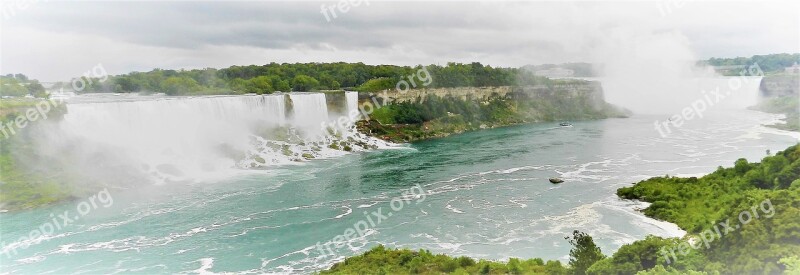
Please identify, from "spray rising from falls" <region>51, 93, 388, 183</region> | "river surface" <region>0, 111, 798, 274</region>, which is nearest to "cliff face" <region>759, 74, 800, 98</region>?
"river surface" <region>0, 111, 798, 274</region>

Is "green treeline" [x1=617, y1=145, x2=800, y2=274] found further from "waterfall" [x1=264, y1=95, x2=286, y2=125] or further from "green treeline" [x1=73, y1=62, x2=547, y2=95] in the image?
"green treeline" [x1=73, y1=62, x2=547, y2=95]

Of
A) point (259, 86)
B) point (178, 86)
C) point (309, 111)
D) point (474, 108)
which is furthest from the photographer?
point (474, 108)

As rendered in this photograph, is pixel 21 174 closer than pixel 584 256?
No

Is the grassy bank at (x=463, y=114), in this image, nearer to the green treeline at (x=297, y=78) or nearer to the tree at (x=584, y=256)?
the green treeline at (x=297, y=78)

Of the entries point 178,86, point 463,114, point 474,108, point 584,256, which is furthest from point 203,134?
point 474,108

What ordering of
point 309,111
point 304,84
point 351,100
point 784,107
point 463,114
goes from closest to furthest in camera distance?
point 309,111 < point 351,100 < point 304,84 < point 463,114 < point 784,107

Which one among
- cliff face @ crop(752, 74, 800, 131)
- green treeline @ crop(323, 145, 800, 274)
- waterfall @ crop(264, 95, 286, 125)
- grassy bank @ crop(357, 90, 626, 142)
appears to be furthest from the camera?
cliff face @ crop(752, 74, 800, 131)

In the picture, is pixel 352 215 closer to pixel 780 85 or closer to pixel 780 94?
pixel 780 94
